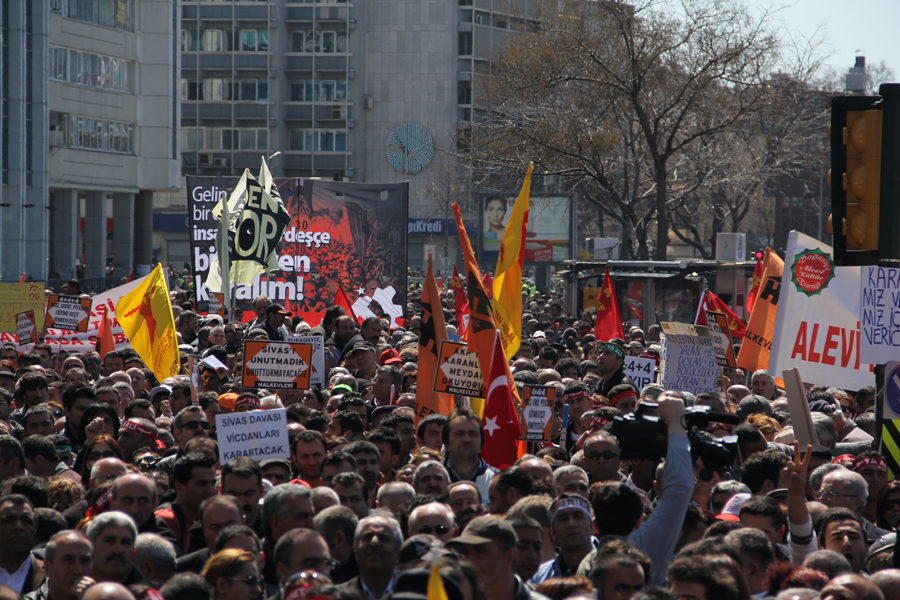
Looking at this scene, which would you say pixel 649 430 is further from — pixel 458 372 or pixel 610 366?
pixel 610 366

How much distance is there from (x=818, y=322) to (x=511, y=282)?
2.94m

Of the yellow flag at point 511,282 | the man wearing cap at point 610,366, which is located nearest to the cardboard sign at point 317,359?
the yellow flag at point 511,282

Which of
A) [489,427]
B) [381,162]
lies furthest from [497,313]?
[381,162]

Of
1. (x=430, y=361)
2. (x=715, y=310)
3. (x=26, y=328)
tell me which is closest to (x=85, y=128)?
(x=26, y=328)

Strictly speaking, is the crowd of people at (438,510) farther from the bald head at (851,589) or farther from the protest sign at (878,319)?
the protest sign at (878,319)

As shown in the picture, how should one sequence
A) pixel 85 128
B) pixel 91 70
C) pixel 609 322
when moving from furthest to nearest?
pixel 91 70, pixel 85 128, pixel 609 322

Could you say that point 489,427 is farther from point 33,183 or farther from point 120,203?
point 120,203

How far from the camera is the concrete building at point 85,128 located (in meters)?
41.4

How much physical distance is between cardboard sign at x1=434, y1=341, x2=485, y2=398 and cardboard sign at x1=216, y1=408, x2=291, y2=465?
211 cm

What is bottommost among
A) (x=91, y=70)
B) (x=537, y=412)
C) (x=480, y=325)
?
(x=537, y=412)

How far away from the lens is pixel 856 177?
6.62 metres

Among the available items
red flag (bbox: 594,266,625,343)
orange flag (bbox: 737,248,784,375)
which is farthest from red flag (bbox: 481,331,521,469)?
red flag (bbox: 594,266,625,343)

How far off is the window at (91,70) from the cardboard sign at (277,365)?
39.9 meters

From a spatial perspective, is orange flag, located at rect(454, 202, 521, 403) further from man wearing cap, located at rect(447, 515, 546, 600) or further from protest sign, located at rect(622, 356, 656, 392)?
man wearing cap, located at rect(447, 515, 546, 600)
